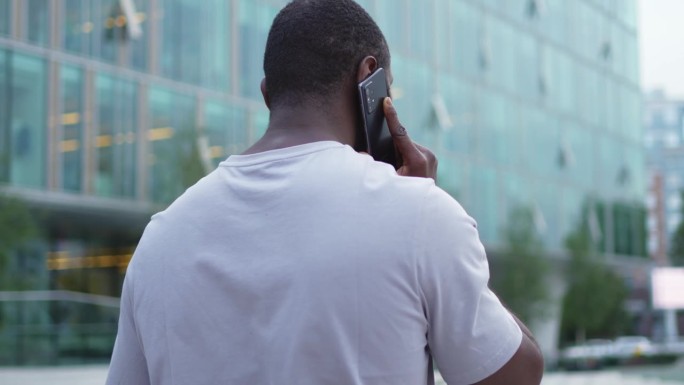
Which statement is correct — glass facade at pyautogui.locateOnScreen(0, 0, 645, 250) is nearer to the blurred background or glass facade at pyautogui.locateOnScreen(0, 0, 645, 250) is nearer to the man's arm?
the blurred background

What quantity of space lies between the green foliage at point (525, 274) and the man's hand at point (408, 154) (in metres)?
37.5

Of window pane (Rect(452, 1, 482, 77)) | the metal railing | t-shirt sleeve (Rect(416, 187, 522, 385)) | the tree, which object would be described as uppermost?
window pane (Rect(452, 1, 482, 77))

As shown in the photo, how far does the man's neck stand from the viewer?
1850 millimetres

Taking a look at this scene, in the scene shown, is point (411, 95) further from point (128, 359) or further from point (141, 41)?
point (128, 359)

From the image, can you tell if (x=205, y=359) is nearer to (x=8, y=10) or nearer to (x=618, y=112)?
(x=8, y=10)

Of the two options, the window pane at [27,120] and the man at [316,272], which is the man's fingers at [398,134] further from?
the window pane at [27,120]

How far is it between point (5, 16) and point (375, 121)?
23.8 m

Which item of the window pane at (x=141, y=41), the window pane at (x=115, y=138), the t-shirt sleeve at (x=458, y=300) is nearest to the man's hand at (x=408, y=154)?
the t-shirt sleeve at (x=458, y=300)

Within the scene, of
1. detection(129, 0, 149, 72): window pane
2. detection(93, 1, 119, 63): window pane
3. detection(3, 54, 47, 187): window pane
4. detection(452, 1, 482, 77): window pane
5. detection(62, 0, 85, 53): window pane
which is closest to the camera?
detection(3, 54, 47, 187): window pane

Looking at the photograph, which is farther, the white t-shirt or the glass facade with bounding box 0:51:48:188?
the glass facade with bounding box 0:51:48:188

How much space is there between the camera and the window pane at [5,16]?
2411cm

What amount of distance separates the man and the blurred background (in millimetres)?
10277

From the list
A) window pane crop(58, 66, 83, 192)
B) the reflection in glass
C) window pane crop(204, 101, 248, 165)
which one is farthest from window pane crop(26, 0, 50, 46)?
window pane crop(204, 101, 248, 165)

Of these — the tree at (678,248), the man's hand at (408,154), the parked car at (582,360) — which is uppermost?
the man's hand at (408,154)
